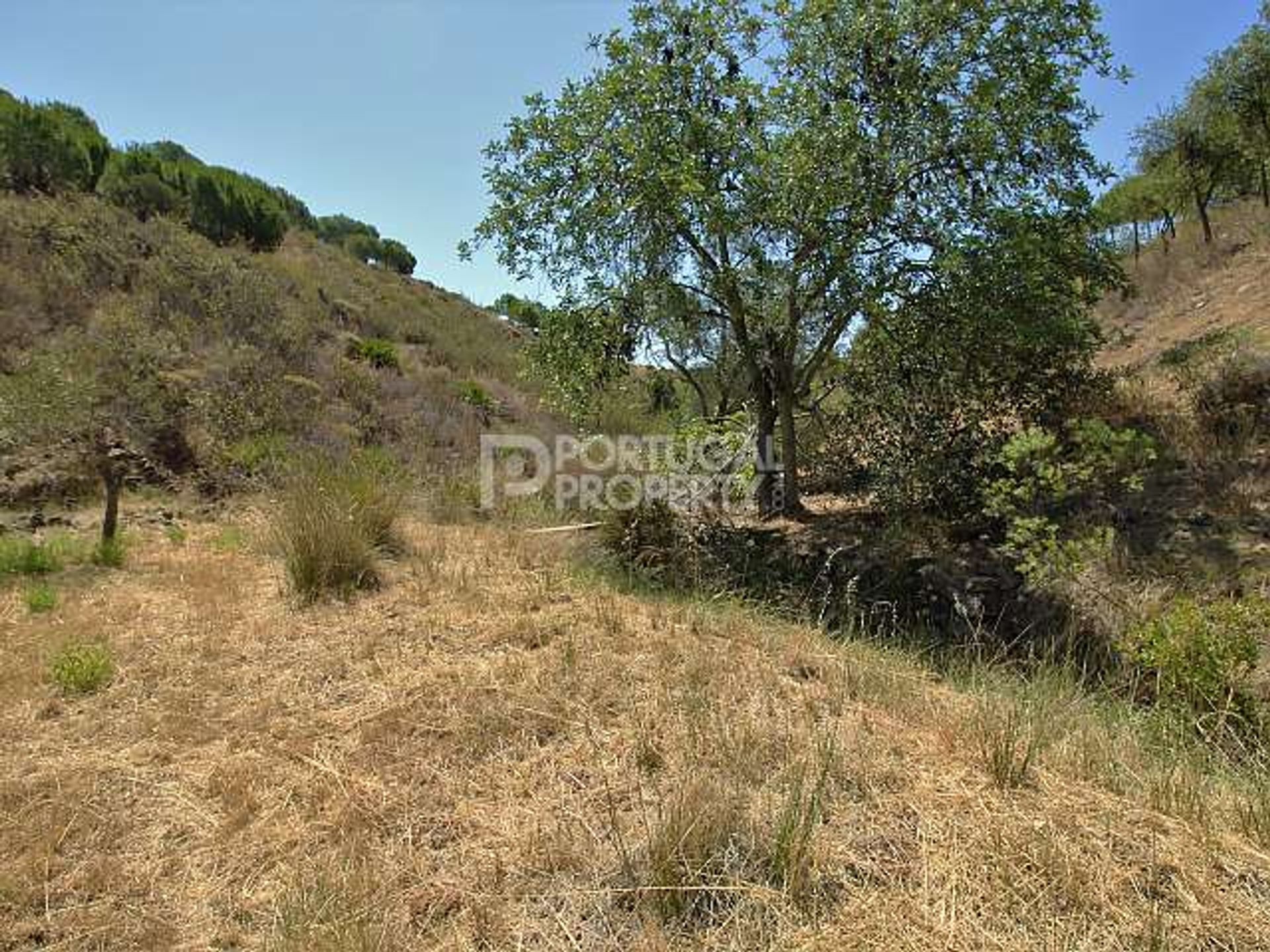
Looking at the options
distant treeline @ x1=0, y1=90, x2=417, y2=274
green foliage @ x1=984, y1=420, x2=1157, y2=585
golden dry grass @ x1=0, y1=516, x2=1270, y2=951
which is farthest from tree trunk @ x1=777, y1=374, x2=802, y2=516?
distant treeline @ x1=0, y1=90, x2=417, y2=274

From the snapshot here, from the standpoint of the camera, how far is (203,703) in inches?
130

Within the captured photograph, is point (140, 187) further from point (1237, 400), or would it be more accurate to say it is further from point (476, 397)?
point (1237, 400)

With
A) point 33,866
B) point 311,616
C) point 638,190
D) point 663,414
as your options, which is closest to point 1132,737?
point 33,866

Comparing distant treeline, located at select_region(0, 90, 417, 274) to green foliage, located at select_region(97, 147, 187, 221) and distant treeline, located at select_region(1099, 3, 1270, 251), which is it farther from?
distant treeline, located at select_region(1099, 3, 1270, 251)

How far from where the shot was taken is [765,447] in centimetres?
876

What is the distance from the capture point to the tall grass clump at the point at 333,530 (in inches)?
195

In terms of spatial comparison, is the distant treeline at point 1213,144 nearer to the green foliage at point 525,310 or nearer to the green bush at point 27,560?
the green foliage at point 525,310

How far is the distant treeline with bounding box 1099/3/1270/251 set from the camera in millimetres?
13969

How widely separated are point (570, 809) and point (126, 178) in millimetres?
19919

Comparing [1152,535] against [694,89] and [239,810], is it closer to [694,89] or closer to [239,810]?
[694,89]

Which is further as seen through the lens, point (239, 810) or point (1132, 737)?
point (1132, 737)

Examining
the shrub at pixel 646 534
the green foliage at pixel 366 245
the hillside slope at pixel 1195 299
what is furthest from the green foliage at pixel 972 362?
the green foliage at pixel 366 245

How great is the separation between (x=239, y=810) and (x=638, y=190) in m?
5.97

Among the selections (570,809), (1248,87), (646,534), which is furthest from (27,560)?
(1248,87)
